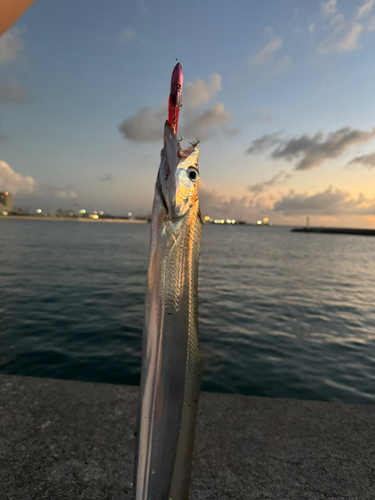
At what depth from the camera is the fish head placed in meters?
1.61

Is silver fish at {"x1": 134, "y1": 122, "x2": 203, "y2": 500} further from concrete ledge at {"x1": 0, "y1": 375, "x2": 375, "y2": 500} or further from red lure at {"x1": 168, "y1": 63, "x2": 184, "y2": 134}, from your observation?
concrete ledge at {"x1": 0, "y1": 375, "x2": 375, "y2": 500}

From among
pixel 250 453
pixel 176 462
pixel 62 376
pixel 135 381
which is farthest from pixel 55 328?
pixel 176 462

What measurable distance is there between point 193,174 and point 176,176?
11 centimetres

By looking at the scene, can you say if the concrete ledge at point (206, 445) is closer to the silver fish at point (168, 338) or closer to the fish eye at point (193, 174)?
the silver fish at point (168, 338)

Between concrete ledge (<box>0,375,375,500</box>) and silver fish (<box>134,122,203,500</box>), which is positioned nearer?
silver fish (<box>134,122,203,500</box>)

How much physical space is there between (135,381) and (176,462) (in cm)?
579

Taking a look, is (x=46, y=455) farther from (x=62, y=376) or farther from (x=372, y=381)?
(x=372, y=381)

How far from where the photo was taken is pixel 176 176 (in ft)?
5.27

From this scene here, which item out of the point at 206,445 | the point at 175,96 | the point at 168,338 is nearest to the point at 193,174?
the point at 175,96

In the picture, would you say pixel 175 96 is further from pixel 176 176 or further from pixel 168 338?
pixel 168 338

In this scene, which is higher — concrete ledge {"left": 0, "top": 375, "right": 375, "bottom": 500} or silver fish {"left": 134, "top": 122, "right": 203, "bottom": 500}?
silver fish {"left": 134, "top": 122, "right": 203, "bottom": 500}

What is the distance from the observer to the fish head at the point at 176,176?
1611 mm

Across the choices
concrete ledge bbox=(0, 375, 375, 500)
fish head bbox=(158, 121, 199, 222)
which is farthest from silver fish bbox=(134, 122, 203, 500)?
concrete ledge bbox=(0, 375, 375, 500)

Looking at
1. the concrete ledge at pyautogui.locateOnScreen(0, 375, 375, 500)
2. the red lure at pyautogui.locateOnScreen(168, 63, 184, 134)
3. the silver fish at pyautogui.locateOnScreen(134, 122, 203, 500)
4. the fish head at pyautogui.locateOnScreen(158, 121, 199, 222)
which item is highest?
the red lure at pyautogui.locateOnScreen(168, 63, 184, 134)
